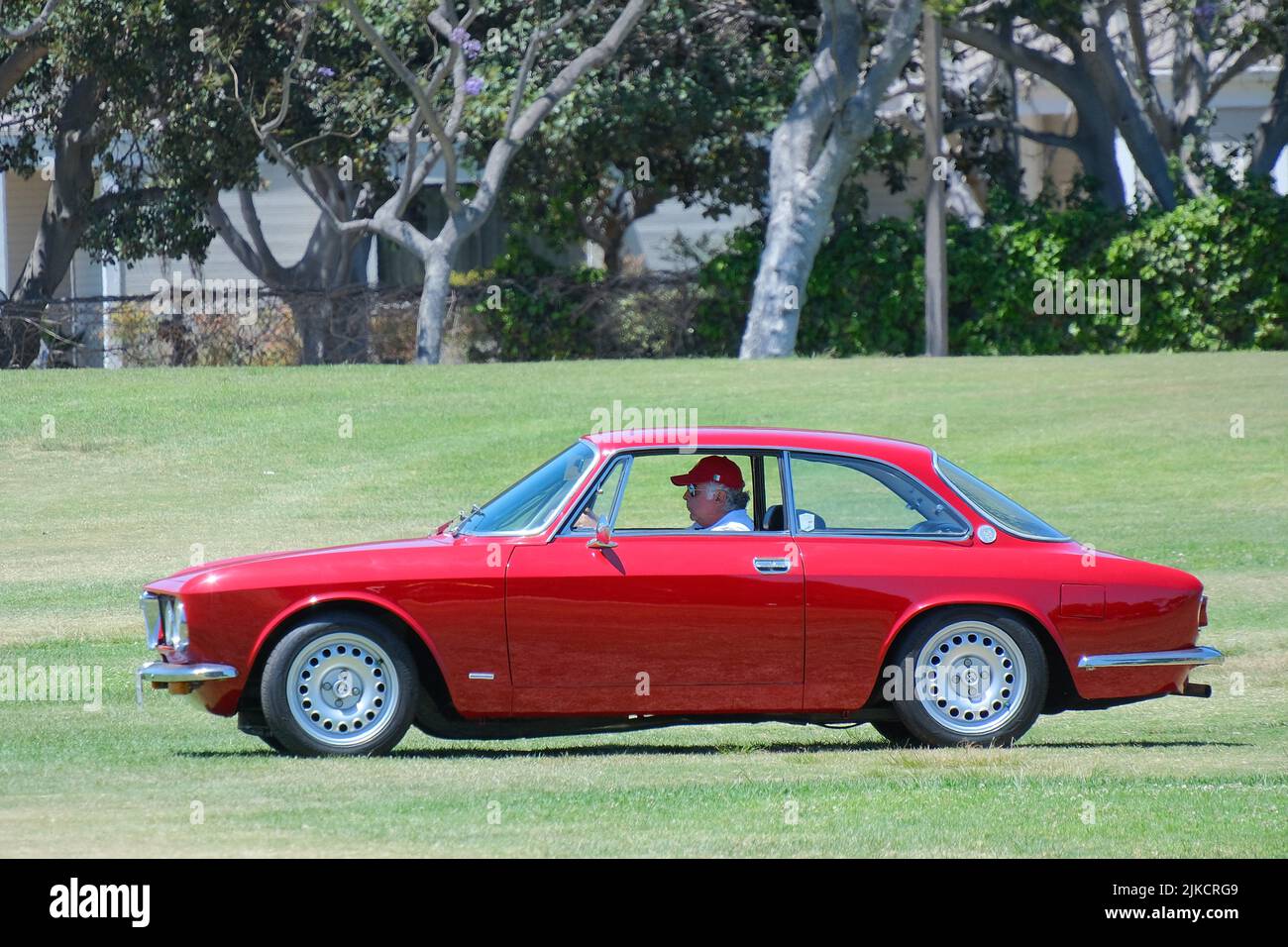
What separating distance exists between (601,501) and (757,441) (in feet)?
2.35

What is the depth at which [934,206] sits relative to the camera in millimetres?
24312

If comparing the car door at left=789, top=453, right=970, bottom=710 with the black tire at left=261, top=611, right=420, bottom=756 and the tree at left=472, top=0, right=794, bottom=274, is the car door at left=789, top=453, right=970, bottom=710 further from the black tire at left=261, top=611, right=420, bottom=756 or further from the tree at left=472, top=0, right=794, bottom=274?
the tree at left=472, top=0, right=794, bottom=274

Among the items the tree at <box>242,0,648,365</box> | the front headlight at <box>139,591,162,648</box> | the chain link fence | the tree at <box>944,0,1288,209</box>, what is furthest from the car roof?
the tree at <box>944,0,1288,209</box>

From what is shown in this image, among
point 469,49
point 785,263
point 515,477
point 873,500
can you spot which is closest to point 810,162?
point 785,263

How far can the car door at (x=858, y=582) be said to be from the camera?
7906mm

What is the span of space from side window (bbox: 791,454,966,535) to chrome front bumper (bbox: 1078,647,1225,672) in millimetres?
756

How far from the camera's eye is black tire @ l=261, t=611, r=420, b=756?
773 cm

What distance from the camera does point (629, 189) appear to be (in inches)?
1169

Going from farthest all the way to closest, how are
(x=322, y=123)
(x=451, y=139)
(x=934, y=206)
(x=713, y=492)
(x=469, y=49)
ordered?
(x=322, y=123), (x=469, y=49), (x=934, y=206), (x=451, y=139), (x=713, y=492)

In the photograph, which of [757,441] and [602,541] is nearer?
[602,541]

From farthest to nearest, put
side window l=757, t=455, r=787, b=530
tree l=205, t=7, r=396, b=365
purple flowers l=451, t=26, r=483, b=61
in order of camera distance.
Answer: tree l=205, t=7, r=396, b=365, purple flowers l=451, t=26, r=483, b=61, side window l=757, t=455, r=787, b=530

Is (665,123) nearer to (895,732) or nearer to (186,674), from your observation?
(895,732)

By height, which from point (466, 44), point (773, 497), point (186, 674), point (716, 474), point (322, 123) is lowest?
point (186, 674)

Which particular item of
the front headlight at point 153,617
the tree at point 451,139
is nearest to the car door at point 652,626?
the front headlight at point 153,617
